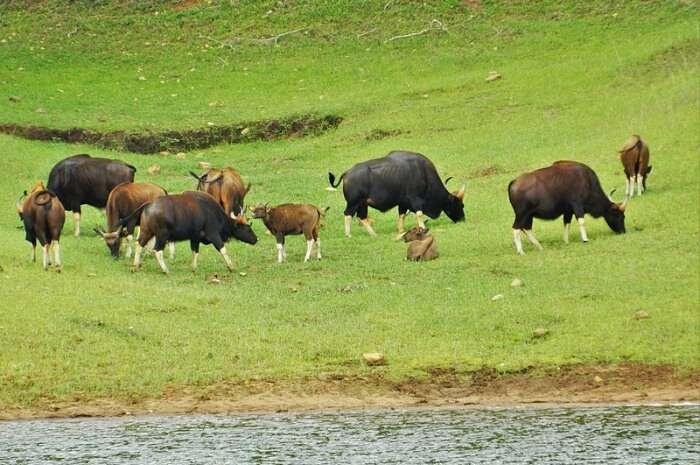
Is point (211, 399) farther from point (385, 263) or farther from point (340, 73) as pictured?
point (340, 73)

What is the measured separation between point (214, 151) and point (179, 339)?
18583mm

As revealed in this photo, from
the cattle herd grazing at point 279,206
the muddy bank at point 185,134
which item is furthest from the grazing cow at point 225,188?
the muddy bank at point 185,134

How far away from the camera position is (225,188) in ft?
90.9

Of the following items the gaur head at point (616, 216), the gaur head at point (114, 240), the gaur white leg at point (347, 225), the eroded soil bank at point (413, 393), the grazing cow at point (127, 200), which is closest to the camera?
the eroded soil bank at point (413, 393)

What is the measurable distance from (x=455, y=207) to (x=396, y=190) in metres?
1.33

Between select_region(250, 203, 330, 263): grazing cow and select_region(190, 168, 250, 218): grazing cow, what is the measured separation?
253cm

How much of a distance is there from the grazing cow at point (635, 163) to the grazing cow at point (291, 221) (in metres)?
6.89

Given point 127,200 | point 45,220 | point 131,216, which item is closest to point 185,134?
point 127,200

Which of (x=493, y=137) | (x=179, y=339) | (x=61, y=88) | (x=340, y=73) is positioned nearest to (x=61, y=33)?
(x=61, y=88)

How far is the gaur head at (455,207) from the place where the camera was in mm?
28109

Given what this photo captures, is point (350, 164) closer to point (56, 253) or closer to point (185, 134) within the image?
point (185, 134)

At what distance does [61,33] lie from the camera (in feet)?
165

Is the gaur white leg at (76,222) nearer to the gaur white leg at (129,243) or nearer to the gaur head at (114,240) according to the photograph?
the gaur white leg at (129,243)

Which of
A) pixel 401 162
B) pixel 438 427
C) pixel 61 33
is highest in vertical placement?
pixel 61 33
